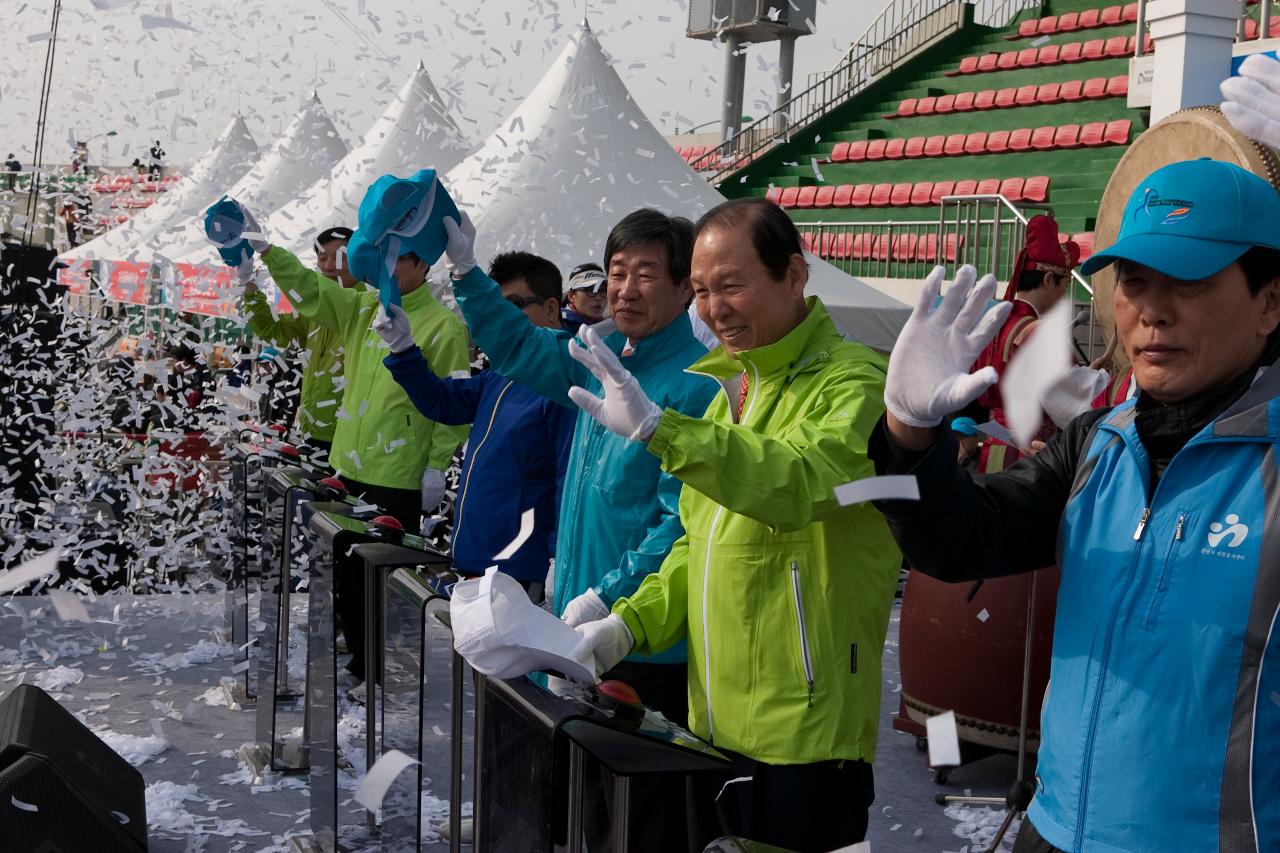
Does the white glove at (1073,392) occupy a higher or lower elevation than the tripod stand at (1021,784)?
higher

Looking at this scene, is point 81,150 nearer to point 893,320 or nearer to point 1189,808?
point 893,320

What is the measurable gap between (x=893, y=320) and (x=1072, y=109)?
9208 mm

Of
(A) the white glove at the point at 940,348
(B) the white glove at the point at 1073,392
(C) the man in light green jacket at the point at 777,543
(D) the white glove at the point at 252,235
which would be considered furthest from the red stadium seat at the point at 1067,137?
(A) the white glove at the point at 940,348

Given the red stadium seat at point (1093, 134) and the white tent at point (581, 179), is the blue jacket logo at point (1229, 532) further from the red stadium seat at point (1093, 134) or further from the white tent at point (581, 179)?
the red stadium seat at point (1093, 134)

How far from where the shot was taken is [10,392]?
7617 mm

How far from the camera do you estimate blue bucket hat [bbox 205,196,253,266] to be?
6.82 m

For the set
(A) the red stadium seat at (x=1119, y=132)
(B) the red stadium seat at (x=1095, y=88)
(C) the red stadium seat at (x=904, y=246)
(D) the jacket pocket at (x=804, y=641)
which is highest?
(B) the red stadium seat at (x=1095, y=88)

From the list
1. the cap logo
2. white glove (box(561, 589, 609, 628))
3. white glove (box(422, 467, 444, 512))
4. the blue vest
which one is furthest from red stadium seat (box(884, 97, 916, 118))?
the blue vest

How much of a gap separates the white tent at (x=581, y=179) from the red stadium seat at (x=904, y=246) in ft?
14.8

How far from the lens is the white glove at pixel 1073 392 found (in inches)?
82.6

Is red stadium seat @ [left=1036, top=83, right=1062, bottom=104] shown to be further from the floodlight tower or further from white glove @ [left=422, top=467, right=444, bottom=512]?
white glove @ [left=422, top=467, right=444, bottom=512]

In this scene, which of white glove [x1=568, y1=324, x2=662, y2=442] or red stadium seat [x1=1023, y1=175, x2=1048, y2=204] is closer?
white glove [x1=568, y1=324, x2=662, y2=442]

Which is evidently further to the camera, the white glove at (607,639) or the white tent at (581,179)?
the white tent at (581,179)

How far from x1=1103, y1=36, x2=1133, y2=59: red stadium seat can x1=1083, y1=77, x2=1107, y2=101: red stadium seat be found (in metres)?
0.60
